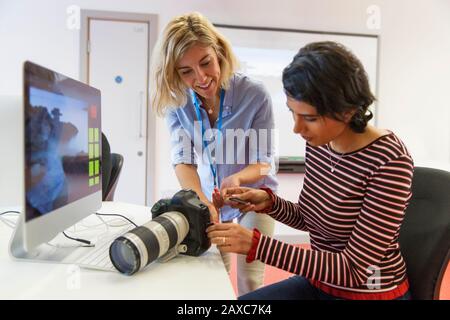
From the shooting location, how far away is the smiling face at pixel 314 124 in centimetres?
83

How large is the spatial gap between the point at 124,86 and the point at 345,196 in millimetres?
2245

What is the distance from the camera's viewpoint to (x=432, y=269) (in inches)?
33.1

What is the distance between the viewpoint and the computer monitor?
0.65 metres

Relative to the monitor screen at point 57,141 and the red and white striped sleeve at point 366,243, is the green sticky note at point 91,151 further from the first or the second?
the red and white striped sleeve at point 366,243

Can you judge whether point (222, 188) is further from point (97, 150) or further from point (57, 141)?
point (57, 141)

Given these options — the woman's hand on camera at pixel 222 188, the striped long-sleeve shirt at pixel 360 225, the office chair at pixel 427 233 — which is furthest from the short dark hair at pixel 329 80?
the woman's hand on camera at pixel 222 188

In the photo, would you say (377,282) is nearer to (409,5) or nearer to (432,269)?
(432,269)

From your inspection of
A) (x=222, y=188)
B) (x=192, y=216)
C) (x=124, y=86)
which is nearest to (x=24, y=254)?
(x=192, y=216)

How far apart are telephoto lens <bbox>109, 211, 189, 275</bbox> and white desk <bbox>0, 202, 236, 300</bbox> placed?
3cm

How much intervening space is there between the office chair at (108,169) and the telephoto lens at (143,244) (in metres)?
0.90

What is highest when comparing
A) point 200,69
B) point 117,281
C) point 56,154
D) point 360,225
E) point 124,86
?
point 124,86

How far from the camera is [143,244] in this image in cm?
72

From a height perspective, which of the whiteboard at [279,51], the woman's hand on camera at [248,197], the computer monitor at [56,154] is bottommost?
the woman's hand on camera at [248,197]

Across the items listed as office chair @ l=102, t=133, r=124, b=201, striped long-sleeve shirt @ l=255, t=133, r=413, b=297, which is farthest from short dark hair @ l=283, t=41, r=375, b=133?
office chair @ l=102, t=133, r=124, b=201
